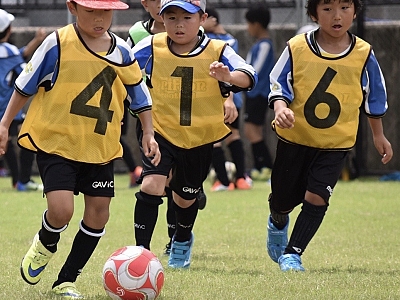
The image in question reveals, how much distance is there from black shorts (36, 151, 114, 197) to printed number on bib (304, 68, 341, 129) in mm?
1419

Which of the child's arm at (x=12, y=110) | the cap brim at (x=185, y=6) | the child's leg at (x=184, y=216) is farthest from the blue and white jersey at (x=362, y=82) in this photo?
the child's arm at (x=12, y=110)

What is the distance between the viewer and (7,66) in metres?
10.5

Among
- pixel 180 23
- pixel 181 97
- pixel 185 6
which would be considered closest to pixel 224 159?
pixel 181 97

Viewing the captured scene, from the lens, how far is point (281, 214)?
599 centimetres

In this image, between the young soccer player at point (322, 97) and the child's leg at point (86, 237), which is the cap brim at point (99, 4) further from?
the young soccer player at point (322, 97)

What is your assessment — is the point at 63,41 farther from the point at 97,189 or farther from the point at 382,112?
the point at 382,112

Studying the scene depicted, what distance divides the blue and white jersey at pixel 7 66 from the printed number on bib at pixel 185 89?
5335 mm

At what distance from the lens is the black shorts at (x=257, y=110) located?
38.8 feet

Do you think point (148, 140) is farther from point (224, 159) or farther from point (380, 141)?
point (224, 159)

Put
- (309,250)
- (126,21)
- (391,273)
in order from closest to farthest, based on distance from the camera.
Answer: (391,273) → (309,250) → (126,21)

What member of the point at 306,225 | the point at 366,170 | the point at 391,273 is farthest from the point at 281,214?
the point at 366,170

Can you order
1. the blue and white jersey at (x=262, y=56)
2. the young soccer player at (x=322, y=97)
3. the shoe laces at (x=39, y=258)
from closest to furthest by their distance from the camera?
the shoe laces at (x=39, y=258), the young soccer player at (x=322, y=97), the blue and white jersey at (x=262, y=56)

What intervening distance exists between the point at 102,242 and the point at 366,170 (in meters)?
6.21

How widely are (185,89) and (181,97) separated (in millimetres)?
56
